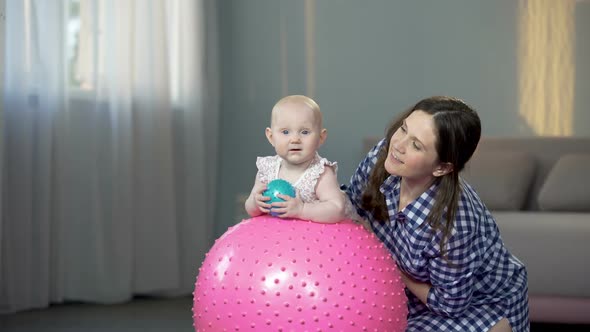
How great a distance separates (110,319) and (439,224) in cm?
181

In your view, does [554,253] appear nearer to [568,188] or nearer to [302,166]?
[568,188]

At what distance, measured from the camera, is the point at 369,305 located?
1633mm

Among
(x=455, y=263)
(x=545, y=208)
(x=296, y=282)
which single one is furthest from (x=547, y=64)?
(x=296, y=282)

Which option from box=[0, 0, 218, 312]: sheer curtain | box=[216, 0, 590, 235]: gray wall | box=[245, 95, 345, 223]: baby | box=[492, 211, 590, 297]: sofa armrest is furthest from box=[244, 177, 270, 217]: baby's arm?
box=[216, 0, 590, 235]: gray wall

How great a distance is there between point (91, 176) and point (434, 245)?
2.08 m

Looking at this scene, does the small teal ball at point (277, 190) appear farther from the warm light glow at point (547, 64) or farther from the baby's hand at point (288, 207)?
the warm light glow at point (547, 64)

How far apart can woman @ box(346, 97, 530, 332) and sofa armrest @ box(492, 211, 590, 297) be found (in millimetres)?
897

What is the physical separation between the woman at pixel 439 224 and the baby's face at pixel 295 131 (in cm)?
18

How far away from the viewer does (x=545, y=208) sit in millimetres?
3541

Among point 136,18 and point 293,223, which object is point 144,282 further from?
point 293,223

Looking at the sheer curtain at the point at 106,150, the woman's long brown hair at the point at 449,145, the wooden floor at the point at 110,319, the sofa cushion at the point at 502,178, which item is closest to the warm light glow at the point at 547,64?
the sofa cushion at the point at 502,178

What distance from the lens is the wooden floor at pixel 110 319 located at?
9.88ft

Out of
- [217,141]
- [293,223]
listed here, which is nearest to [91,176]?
[217,141]

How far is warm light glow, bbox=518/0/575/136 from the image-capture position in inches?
164
